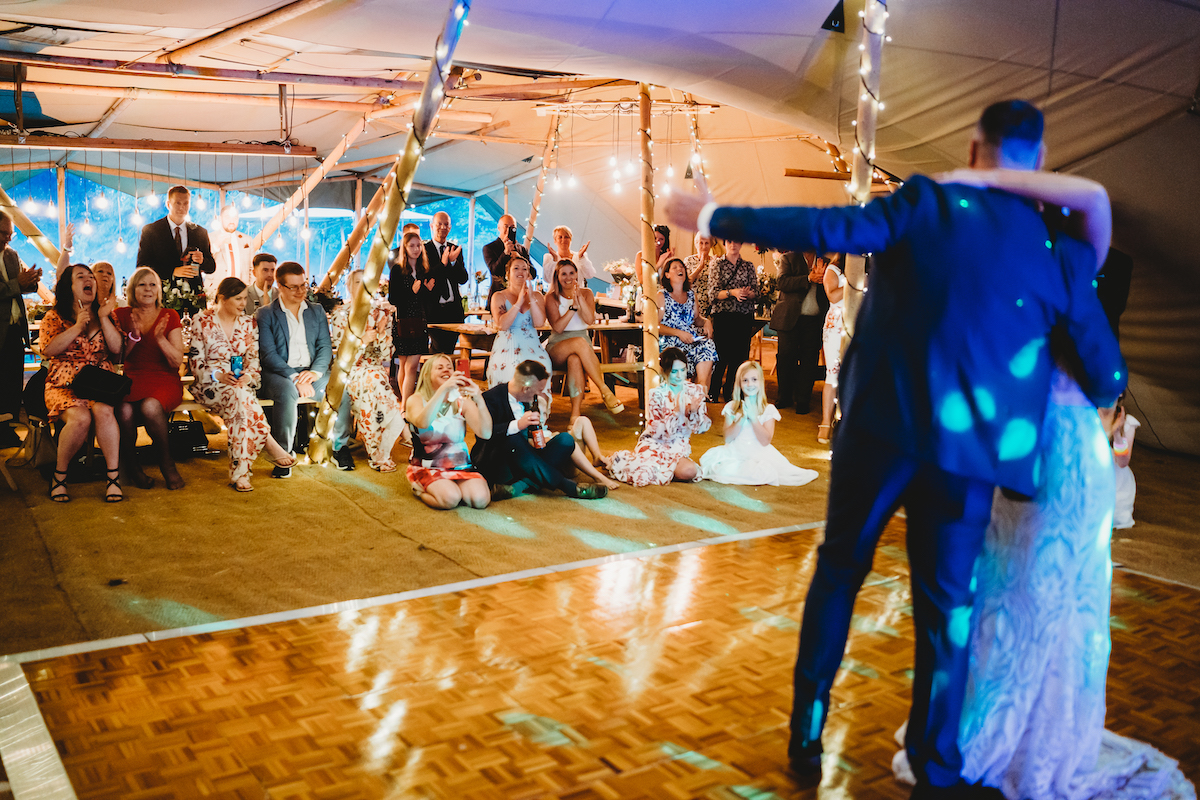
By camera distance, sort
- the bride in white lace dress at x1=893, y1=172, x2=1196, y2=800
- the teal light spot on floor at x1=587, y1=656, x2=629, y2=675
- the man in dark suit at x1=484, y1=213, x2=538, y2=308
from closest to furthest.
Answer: the bride in white lace dress at x1=893, y1=172, x2=1196, y2=800
the teal light spot on floor at x1=587, y1=656, x2=629, y2=675
the man in dark suit at x1=484, y1=213, x2=538, y2=308

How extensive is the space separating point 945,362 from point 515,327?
4.47m

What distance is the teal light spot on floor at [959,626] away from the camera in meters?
1.88

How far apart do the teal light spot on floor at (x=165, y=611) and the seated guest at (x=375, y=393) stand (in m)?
2.27

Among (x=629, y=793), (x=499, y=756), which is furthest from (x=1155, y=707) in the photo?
(x=499, y=756)

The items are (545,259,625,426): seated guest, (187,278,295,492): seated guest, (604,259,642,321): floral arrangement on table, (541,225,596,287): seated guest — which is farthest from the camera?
(604,259,642,321): floral arrangement on table

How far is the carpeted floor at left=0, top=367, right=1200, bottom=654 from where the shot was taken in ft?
10.8

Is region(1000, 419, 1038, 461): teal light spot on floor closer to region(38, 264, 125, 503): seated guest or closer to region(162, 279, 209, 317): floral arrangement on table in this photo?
region(38, 264, 125, 503): seated guest

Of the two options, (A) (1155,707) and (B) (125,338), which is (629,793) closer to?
(A) (1155,707)

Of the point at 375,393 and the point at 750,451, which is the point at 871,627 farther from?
the point at 375,393

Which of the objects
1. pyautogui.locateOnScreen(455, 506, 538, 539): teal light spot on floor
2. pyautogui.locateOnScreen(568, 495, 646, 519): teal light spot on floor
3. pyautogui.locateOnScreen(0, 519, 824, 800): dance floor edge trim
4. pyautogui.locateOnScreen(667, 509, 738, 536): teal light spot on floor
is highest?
Result: pyautogui.locateOnScreen(667, 509, 738, 536): teal light spot on floor

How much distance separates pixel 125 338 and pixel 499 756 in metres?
3.71

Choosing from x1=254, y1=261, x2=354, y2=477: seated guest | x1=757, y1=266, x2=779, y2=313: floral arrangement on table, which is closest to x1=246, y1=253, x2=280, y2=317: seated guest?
x1=254, y1=261, x2=354, y2=477: seated guest

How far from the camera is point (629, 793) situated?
2107 millimetres

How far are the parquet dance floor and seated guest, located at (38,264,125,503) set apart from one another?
2.10m
